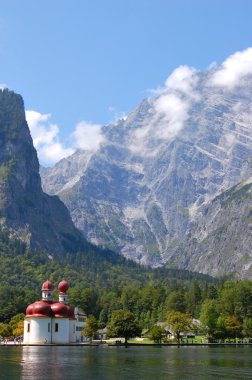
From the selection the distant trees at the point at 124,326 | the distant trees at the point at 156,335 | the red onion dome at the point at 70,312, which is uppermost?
the red onion dome at the point at 70,312

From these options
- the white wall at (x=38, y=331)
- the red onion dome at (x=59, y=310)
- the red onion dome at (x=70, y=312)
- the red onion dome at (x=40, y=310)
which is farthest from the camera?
the red onion dome at (x=70, y=312)

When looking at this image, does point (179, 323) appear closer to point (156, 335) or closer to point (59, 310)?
point (156, 335)

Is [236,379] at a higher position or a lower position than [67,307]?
lower

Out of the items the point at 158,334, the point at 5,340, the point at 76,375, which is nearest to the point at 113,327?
the point at 158,334

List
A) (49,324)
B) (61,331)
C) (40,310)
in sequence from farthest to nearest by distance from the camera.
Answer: (40,310) → (61,331) → (49,324)

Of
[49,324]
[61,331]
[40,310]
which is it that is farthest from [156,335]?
[40,310]

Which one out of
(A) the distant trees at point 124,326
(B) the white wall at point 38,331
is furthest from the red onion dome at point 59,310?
(A) the distant trees at point 124,326

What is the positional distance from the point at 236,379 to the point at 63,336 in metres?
119

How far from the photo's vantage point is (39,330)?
582ft

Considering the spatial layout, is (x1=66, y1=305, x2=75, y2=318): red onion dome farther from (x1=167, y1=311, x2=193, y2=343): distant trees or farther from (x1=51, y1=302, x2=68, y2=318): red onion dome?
(x1=167, y1=311, x2=193, y2=343): distant trees

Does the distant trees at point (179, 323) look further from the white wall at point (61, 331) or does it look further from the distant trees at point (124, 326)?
the white wall at point (61, 331)

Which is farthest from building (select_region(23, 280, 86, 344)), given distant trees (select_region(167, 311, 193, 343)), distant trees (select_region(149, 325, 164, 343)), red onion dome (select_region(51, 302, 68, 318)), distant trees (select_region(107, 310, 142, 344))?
distant trees (select_region(167, 311, 193, 343))

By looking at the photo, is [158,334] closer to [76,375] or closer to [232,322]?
[232,322]

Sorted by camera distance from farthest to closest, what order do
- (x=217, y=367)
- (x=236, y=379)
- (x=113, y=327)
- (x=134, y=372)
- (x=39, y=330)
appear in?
(x=39, y=330) → (x=113, y=327) → (x=217, y=367) → (x=134, y=372) → (x=236, y=379)
